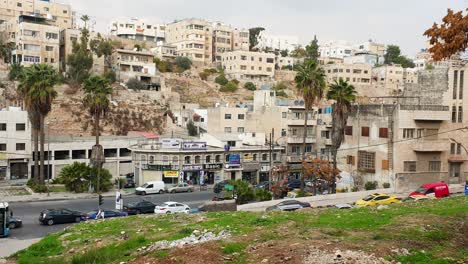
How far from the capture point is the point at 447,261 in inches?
629

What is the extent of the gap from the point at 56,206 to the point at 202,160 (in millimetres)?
20280

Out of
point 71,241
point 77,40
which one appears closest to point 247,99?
point 77,40

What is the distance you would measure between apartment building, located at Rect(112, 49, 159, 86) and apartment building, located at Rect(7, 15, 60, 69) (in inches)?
486

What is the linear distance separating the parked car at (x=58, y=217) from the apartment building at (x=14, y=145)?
2762cm

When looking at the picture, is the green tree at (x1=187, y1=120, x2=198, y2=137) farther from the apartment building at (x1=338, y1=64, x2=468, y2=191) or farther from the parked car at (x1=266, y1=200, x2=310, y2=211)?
the parked car at (x1=266, y1=200, x2=310, y2=211)

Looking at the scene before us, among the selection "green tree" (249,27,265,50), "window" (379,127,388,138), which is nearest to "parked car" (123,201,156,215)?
"window" (379,127,388,138)

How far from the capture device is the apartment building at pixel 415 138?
52219mm

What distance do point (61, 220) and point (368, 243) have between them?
86.6ft

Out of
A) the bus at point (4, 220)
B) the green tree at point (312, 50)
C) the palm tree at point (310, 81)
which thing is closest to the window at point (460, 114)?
the palm tree at point (310, 81)

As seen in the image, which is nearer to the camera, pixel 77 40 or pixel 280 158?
pixel 280 158

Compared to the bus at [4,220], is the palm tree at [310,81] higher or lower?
higher

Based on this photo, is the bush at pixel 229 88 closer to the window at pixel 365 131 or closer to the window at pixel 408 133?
the window at pixel 365 131

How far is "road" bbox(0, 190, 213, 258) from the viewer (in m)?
30.3

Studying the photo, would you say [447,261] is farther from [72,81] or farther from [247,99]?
[247,99]
